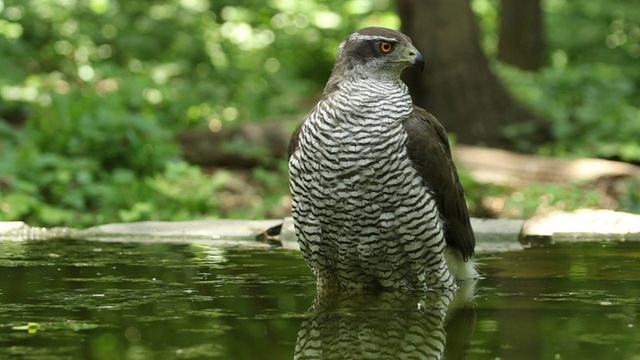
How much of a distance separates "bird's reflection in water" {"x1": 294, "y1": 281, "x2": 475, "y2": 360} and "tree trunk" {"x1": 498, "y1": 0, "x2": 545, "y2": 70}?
13.4 m

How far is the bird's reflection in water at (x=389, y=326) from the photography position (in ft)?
10.9

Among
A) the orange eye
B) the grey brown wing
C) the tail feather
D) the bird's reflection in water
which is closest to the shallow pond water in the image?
the bird's reflection in water

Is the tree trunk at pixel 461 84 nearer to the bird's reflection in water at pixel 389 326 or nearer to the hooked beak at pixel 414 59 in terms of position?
the hooked beak at pixel 414 59

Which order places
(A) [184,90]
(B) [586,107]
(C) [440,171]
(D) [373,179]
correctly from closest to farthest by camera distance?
(D) [373,179]
(C) [440,171]
(B) [586,107]
(A) [184,90]

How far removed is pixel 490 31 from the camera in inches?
869

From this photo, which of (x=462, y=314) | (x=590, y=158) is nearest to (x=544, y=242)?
(x=462, y=314)

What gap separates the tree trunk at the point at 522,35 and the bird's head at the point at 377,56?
13095 mm

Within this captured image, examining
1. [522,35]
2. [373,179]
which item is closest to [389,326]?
[373,179]

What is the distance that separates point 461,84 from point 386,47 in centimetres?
686

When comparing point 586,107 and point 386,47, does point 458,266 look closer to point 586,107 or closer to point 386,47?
point 386,47

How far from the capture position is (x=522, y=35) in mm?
17781

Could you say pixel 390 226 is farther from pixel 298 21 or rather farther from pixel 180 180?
pixel 298 21

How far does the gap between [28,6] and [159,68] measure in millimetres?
2289

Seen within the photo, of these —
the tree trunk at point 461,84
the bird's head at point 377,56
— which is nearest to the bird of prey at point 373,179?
the bird's head at point 377,56
